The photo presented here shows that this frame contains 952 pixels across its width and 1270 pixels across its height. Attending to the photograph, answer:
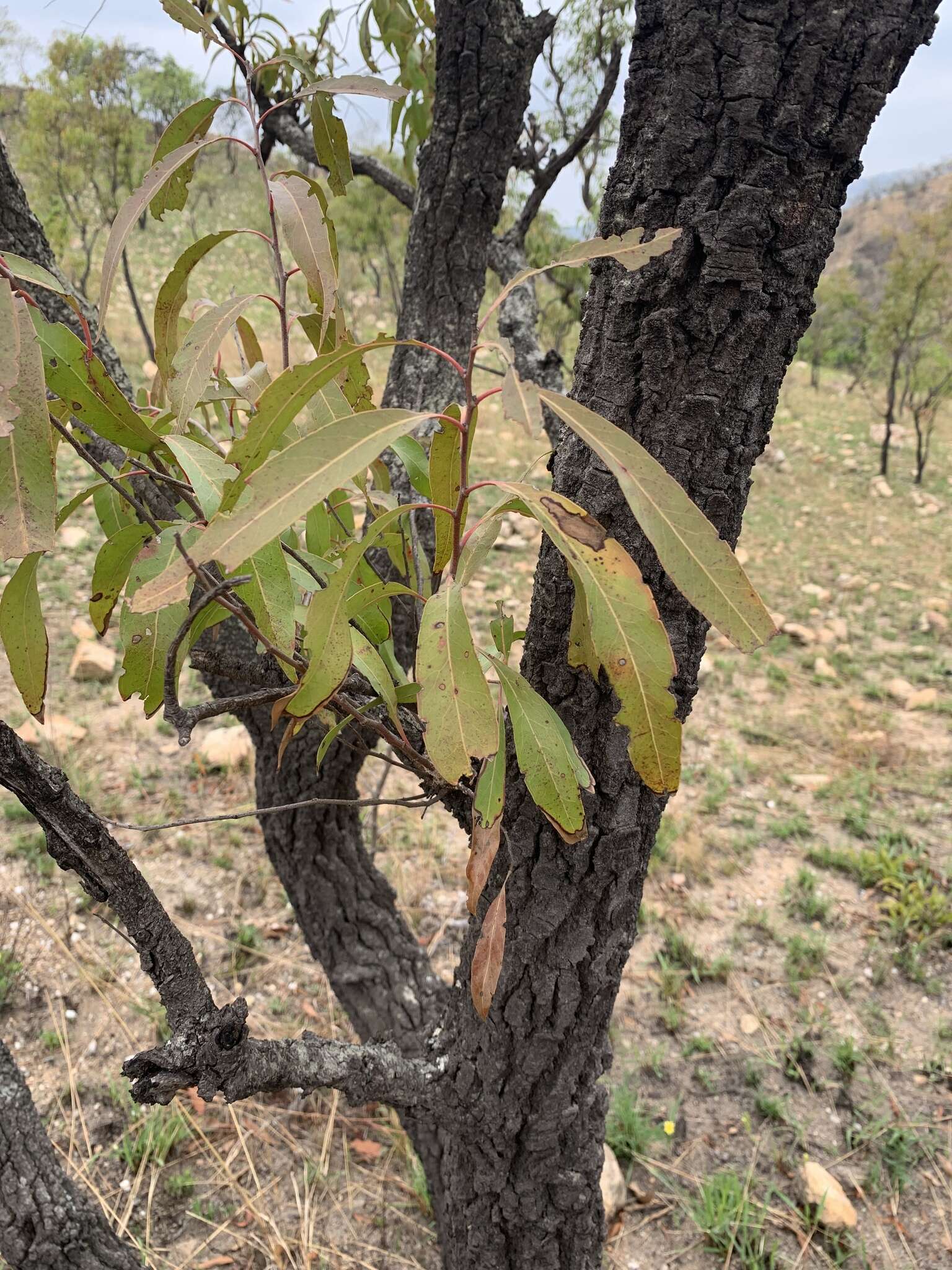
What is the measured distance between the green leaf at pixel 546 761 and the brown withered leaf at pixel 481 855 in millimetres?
45

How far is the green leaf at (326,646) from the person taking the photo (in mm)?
557

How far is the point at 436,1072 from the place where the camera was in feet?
3.61

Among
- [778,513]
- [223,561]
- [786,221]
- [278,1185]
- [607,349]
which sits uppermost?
[786,221]

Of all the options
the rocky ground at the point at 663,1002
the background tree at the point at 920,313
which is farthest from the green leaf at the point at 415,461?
the background tree at the point at 920,313

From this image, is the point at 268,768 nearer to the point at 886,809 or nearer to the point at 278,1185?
the point at 278,1185

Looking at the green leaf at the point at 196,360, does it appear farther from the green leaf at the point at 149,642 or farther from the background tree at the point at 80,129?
the background tree at the point at 80,129

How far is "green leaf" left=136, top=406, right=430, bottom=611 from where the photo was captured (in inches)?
17.5

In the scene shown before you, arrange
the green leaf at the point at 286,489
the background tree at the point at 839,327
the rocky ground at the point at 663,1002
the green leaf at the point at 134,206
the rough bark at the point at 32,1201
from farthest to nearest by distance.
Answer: the background tree at the point at 839,327, the rocky ground at the point at 663,1002, the rough bark at the point at 32,1201, the green leaf at the point at 134,206, the green leaf at the point at 286,489

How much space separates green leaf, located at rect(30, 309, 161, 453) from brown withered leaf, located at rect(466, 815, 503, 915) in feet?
1.40

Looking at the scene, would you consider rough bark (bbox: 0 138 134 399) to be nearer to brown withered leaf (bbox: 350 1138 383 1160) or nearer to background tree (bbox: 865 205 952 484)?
brown withered leaf (bbox: 350 1138 383 1160)

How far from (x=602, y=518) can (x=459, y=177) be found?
1039 mm

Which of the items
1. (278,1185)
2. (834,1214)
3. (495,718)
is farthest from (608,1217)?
(495,718)

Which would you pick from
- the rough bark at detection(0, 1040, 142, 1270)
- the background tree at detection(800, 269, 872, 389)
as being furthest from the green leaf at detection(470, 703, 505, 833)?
the background tree at detection(800, 269, 872, 389)

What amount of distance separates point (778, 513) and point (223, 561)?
8.06 meters
